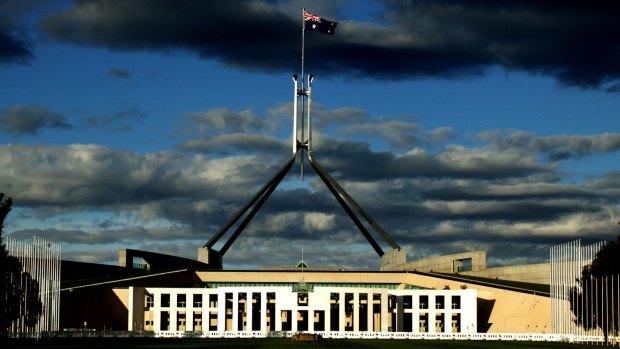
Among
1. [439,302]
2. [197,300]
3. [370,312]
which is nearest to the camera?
[370,312]

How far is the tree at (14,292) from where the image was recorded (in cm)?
8762

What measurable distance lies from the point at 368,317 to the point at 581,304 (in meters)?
33.0

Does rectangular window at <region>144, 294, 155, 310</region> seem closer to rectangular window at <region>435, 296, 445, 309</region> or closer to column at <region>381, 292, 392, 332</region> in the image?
column at <region>381, 292, 392, 332</region>

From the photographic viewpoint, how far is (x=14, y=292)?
89.4 meters

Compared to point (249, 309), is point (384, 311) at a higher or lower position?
lower

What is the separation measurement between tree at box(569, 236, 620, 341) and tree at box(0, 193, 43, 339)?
4671cm

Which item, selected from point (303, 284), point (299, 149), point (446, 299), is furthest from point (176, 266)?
point (446, 299)

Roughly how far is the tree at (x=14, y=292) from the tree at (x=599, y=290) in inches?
1839

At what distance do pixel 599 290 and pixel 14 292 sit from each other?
51443 mm

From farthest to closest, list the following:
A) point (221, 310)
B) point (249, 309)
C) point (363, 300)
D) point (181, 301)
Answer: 1. point (181, 301)
2. point (363, 300)
3. point (221, 310)
4. point (249, 309)

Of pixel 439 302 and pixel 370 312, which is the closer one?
pixel 370 312

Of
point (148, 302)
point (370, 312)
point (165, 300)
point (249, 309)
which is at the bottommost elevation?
point (370, 312)

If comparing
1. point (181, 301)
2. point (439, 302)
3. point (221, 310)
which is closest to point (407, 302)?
point (439, 302)

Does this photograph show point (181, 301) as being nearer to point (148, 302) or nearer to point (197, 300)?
point (197, 300)
